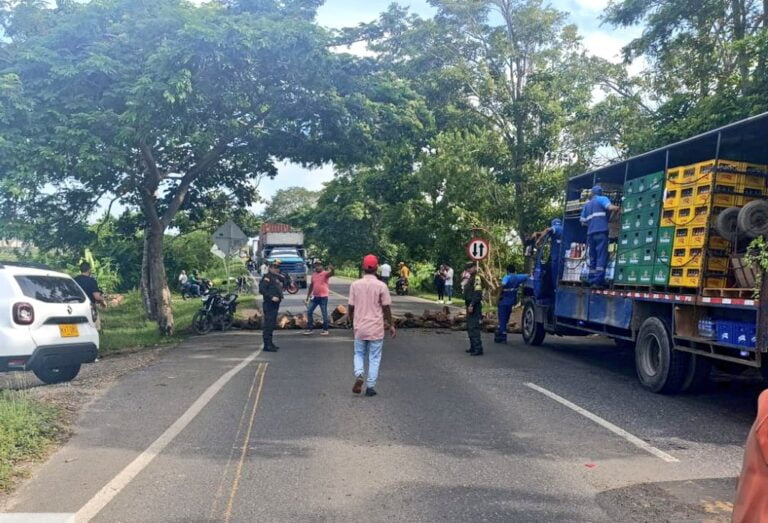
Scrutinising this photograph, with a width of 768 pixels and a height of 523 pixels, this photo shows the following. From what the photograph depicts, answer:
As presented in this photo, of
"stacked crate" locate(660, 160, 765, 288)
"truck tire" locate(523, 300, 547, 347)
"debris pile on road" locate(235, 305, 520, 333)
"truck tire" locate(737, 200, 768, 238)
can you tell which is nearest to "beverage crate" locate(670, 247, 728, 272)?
"stacked crate" locate(660, 160, 765, 288)

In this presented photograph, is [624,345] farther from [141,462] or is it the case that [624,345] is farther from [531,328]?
[141,462]

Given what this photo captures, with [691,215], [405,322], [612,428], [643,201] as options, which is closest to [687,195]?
[691,215]

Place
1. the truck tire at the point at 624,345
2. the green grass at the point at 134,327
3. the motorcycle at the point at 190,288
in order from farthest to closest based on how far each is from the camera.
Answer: the motorcycle at the point at 190,288, the green grass at the point at 134,327, the truck tire at the point at 624,345

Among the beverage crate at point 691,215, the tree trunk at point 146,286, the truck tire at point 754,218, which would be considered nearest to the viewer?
the truck tire at point 754,218

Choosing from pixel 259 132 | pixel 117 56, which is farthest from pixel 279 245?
pixel 117 56

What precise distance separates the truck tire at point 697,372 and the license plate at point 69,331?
7856mm

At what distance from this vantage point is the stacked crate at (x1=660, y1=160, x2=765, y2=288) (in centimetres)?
838

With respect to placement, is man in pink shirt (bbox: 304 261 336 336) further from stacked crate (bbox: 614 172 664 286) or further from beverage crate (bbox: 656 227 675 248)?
beverage crate (bbox: 656 227 675 248)

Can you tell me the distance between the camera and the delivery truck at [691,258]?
7.89m

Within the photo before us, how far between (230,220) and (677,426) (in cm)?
1718

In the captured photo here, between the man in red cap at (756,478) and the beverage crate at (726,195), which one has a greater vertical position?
the beverage crate at (726,195)

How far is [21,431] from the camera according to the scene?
20.8 ft

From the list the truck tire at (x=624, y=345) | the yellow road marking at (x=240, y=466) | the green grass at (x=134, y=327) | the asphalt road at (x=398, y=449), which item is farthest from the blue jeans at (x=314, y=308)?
the yellow road marking at (x=240, y=466)

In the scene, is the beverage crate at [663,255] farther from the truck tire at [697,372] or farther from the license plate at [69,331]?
the license plate at [69,331]
